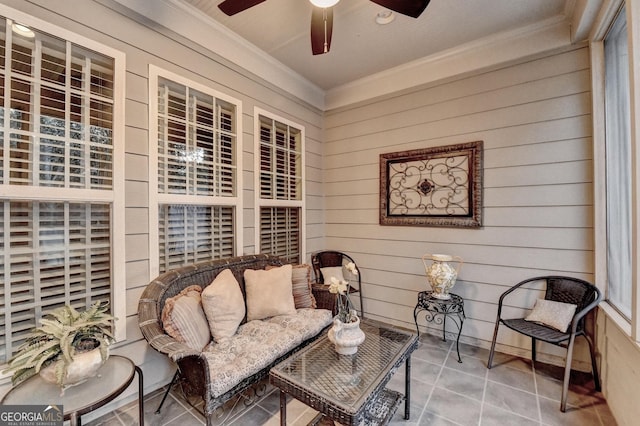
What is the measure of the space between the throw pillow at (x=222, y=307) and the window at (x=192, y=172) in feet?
1.50

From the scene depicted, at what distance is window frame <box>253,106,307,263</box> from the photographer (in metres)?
2.98

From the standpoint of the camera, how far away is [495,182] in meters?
2.78

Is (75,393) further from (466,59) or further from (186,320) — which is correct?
(466,59)

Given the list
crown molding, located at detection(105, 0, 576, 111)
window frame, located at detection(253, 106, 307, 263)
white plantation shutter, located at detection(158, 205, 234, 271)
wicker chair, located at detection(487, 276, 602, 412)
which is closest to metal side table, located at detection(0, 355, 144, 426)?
white plantation shutter, located at detection(158, 205, 234, 271)

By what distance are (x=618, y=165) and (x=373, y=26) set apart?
223 centimetres

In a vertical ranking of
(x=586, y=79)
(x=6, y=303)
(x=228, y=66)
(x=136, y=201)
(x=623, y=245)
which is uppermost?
(x=228, y=66)

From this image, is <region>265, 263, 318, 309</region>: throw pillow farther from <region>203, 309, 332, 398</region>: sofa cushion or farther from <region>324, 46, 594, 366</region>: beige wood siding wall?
<region>324, 46, 594, 366</region>: beige wood siding wall

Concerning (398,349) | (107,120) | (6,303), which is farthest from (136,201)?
(398,349)

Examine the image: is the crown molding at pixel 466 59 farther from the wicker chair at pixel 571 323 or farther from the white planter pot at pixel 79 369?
the white planter pot at pixel 79 369

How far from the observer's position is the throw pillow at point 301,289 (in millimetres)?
2725

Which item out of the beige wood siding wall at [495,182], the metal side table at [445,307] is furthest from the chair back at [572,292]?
the metal side table at [445,307]

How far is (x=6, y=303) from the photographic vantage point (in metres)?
1.58

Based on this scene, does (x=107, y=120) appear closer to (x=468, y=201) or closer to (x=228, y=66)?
(x=228, y=66)

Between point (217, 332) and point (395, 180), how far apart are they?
8.13 feet
